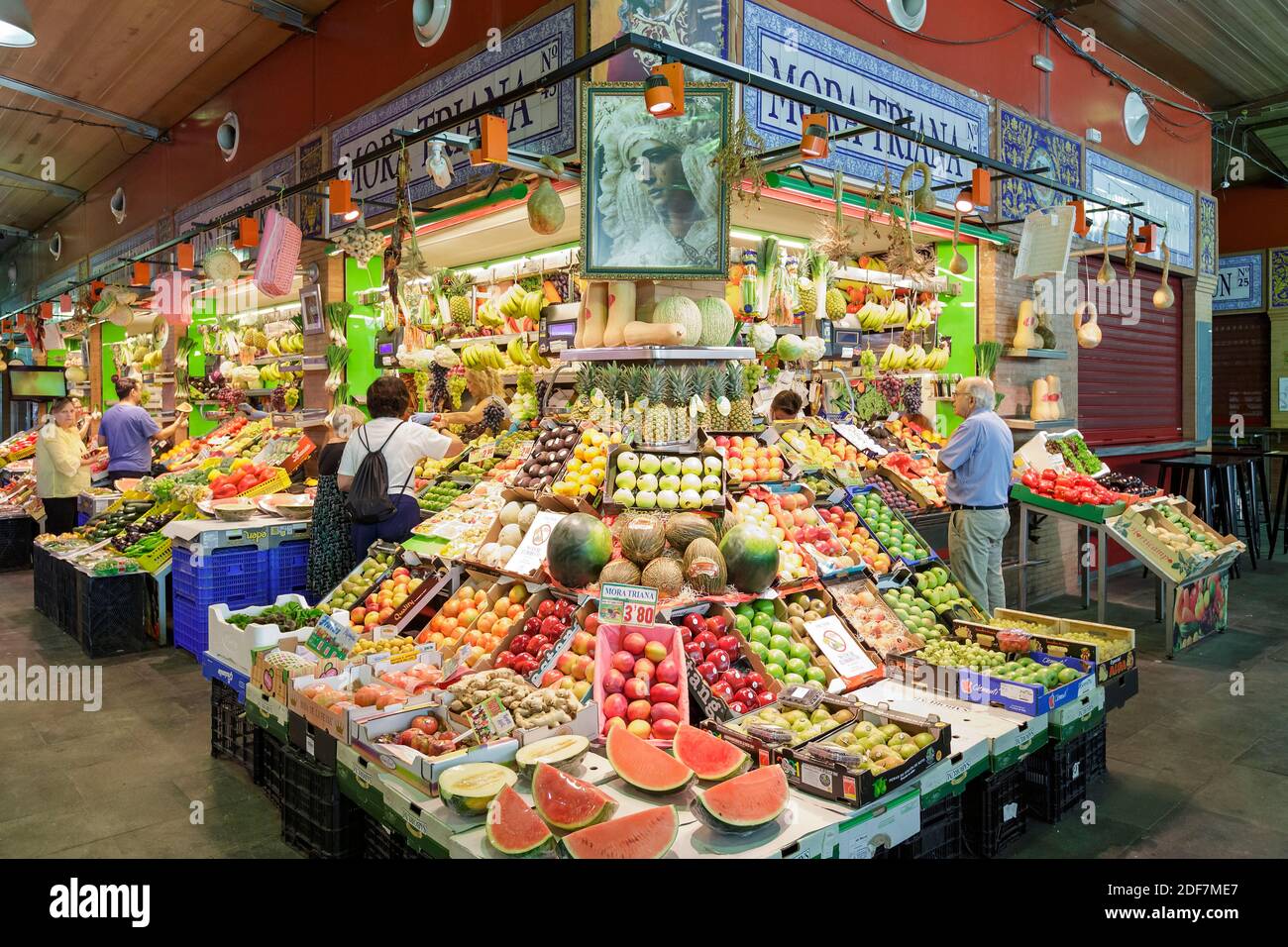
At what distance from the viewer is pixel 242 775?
162 inches

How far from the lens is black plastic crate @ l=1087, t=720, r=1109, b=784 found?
389 centimetres

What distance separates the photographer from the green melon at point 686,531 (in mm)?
4145

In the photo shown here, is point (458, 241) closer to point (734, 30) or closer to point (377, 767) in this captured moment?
point (734, 30)

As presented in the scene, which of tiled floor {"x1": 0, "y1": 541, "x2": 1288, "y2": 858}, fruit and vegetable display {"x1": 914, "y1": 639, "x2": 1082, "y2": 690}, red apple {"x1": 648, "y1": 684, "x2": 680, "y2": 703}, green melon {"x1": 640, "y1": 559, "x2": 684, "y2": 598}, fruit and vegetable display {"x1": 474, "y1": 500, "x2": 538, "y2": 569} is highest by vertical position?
fruit and vegetable display {"x1": 474, "y1": 500, "x2": 538, "y2": 569}

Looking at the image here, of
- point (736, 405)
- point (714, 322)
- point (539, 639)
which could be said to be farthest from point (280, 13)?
point (539, 639)

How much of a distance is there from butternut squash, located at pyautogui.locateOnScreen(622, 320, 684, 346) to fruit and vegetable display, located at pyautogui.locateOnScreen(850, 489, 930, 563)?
143cm

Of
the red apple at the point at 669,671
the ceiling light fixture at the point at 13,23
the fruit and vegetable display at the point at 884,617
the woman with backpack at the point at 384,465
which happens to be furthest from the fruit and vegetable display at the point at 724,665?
the ceiling light fixture at the point at 13,23

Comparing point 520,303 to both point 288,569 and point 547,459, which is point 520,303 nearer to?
point 288,569

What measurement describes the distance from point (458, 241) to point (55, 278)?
40.4 feet

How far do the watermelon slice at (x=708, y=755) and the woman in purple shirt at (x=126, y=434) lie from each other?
760 cm

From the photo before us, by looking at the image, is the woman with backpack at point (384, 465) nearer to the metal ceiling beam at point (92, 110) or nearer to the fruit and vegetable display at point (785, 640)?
the fruit and vegetable display at point (785, 640)

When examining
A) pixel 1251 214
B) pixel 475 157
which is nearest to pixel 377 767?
pixel 475 157

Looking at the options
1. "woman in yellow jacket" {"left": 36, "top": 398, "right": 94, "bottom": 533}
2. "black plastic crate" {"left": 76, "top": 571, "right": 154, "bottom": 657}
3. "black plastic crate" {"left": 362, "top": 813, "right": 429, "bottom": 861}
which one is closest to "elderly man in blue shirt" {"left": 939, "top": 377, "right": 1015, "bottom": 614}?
"black plastic crate" {"left": 362, "top": 813, "right": 429, "bottom": 861}

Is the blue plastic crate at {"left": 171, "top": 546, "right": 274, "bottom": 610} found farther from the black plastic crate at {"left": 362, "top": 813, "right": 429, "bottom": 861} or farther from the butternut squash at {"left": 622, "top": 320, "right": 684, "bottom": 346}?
the black plastic crate at {"left": 362, "top": 813, "right": 429, "bottom": 861}
